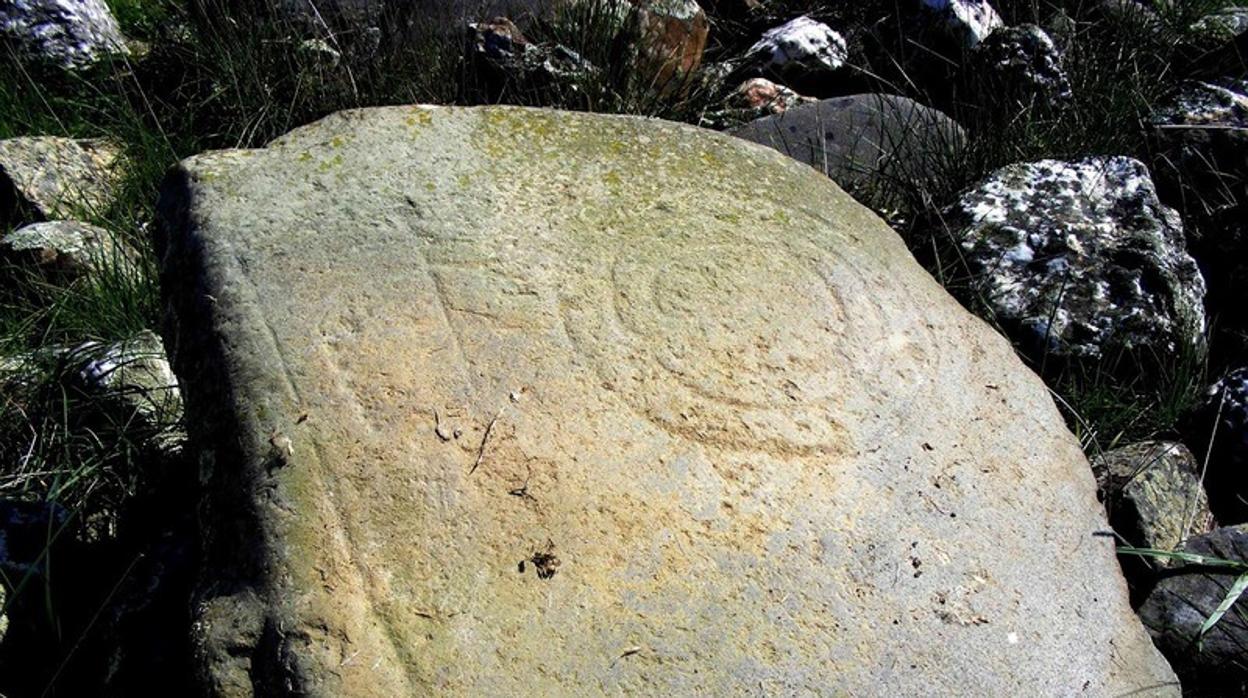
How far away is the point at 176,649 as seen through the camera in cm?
205

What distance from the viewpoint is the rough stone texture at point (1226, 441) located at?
9.58ft

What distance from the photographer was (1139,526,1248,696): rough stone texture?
2.42m

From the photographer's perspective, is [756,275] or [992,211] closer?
[756,275]

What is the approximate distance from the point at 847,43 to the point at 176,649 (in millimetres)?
2851

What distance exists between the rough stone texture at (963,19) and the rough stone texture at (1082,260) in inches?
35.4

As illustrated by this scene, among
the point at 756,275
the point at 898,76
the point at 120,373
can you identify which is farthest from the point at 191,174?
the point at 898,76

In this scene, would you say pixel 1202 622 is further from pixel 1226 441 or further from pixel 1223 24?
pixel 1223 24

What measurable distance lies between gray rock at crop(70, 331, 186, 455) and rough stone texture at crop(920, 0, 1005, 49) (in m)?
2.49

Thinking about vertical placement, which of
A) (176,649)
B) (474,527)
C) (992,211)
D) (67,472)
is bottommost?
(67,472)

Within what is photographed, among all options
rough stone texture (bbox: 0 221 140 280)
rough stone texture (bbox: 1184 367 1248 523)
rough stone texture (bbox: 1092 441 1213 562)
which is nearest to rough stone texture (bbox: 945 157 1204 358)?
rough stone texture (bbox: 1184 367 1248 523)

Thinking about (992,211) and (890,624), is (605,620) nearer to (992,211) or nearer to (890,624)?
(890,624)

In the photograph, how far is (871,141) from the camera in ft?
11.5

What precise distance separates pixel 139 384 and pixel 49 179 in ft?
3.13

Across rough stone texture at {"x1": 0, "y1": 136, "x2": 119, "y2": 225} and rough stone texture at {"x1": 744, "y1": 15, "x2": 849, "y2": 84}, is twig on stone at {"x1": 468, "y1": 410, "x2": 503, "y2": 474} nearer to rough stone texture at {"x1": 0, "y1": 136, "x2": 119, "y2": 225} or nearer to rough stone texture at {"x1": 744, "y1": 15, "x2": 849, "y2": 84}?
rough stone texture at {"x1": 0, "y1": 136, "x2": 119, "y2": 225}
